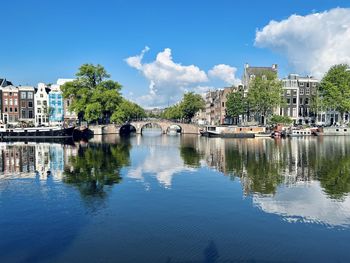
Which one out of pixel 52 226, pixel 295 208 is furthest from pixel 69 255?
pixel 295 208

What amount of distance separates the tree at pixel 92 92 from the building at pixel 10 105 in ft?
85.0

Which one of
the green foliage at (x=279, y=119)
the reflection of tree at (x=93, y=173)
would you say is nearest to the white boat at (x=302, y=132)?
the green foliage at (x=279, y=119)

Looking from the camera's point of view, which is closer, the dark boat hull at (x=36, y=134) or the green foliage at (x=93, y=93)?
the dark boat hull at (x=36, y=134)

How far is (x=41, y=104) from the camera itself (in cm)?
11875

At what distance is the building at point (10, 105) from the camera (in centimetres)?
11256

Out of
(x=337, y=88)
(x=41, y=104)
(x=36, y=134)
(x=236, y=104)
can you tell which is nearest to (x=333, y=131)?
(x=337, y=88)

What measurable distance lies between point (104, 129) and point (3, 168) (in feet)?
237

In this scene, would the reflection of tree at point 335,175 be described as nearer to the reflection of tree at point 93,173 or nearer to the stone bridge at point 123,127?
the reflection of tree at point 93,173

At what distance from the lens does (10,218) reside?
61.6 feet

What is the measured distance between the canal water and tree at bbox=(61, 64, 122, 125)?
199 feet

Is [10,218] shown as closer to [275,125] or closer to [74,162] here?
[74,162]

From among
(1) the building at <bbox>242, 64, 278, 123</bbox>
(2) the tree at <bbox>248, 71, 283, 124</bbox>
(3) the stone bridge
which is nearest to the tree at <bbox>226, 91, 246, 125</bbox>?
(2) the tree at <bbox>248, 71, 283, 124</bbox>

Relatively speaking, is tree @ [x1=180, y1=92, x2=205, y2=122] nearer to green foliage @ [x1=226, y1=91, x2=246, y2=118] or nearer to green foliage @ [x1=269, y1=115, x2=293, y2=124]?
green foliage @ [x1=226, y1=91, x2=246, y2=118]

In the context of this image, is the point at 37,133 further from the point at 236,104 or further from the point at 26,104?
the point at 236,104
